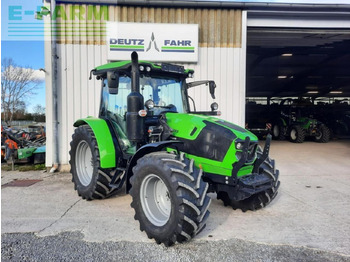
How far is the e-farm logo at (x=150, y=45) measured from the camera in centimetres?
757

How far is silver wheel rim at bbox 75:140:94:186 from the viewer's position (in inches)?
221

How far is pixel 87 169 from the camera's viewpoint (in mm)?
5680

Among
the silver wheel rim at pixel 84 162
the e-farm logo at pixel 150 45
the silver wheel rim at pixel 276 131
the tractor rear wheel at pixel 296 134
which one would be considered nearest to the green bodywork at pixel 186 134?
the silver wheel rim at pixel 84 162

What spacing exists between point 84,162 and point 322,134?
13929mm

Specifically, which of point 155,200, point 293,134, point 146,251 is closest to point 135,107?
point 155,200

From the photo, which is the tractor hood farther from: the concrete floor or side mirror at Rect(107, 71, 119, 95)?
the concrete floor

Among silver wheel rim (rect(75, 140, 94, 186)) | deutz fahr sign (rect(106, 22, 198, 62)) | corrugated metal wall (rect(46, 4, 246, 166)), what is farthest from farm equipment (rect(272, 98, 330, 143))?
silver wheel rim (rect(75, 140, 94, 186))

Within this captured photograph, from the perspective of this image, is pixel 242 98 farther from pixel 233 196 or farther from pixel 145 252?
pixel 145 252

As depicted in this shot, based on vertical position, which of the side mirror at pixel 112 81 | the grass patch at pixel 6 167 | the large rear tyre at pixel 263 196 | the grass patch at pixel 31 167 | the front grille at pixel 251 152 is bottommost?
the grass patch at pixel 6 167

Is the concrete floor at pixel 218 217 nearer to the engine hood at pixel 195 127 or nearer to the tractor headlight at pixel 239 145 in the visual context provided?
the tractor headlight at pixel 239 145

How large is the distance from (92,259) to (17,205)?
2565mm

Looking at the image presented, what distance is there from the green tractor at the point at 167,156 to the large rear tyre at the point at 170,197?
0.04 ft

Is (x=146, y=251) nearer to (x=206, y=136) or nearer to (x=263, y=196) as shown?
(x=206, y=136)

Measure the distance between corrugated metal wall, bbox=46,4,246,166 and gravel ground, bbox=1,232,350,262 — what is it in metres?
4.42
